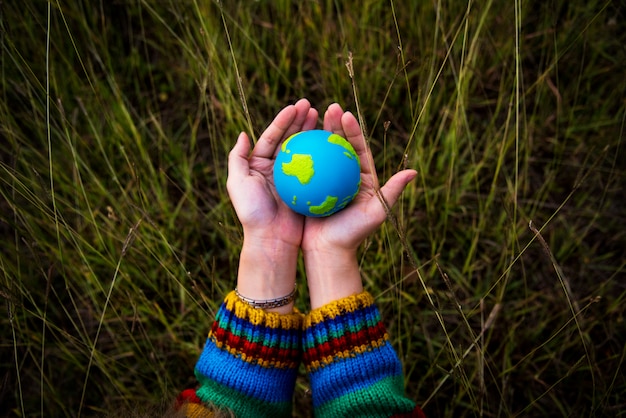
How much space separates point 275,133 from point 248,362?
685 mm

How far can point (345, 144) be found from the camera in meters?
1.46

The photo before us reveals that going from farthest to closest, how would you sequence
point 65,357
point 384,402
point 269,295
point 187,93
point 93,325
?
point 187,93 → point 93,325 → point 65,357 → point 269,295 → point 384,402

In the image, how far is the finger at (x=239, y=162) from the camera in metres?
1.50

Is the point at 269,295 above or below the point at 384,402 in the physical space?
above

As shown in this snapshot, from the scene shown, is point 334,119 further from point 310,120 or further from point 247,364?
point 247,364

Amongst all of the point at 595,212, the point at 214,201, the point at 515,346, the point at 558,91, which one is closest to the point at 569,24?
the point at 558,91

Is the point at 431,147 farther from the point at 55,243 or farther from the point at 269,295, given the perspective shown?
the point at 55,243

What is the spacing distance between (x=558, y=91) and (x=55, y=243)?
2.11 metres

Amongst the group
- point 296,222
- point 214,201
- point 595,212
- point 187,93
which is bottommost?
point 595,212

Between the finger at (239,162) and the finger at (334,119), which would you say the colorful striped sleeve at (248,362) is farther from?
the finger at (334,119)

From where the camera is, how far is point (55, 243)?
192cm

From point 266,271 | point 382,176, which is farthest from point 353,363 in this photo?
point 382,176

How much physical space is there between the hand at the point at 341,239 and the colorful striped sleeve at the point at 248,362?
0.50 ft

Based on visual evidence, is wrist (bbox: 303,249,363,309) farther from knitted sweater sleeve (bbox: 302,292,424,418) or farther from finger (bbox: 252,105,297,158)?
finger (bbox: 252,105,297,158)
